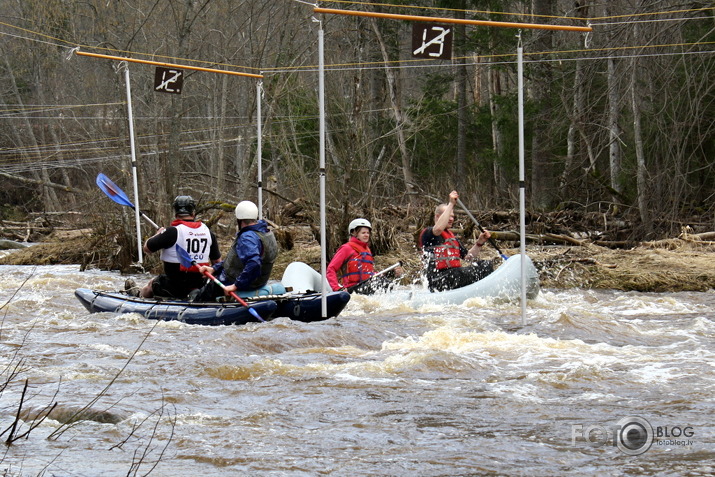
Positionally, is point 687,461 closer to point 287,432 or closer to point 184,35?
point 287,432

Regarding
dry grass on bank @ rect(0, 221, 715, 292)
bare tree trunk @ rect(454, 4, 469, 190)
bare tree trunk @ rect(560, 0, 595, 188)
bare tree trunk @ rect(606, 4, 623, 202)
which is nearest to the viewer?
dry grass on bank @ rect(0, 221, 715, 292)

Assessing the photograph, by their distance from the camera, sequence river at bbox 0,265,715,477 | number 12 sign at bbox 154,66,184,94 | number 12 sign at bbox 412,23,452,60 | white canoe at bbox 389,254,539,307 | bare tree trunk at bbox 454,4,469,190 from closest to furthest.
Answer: river at bbox 0,265,715,477, number 12 sign at bbox 412,23,452,60, white canoe at bbox 389,254,539,307, number 12 sign at bbox 154,66,184,94, bare tree trunk at bbox 454,4,469,190

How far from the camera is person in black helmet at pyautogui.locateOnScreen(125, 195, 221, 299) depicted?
1020 centimetres

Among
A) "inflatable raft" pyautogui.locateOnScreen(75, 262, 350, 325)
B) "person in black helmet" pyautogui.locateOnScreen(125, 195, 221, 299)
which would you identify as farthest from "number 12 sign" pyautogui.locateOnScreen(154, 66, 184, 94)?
"inflatable raft" pyautogui.locateOnScreen(75, 262, 350, 325)

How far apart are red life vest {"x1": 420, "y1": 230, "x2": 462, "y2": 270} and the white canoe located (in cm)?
44

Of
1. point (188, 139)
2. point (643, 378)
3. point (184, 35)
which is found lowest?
point (643, 378)

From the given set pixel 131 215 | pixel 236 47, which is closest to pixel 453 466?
pixel 131 215

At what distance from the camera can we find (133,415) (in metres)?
5.97

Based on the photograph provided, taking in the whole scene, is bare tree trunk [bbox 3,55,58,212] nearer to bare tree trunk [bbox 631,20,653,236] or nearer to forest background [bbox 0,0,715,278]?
forest background [bbox 0,0,715,278]

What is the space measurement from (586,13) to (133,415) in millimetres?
17930

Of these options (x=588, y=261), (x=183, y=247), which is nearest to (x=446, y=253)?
(x=183, y=247)

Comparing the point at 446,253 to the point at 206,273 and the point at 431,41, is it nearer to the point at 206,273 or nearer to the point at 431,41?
the point at 431,41

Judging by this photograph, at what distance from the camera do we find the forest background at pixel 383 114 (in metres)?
16.6

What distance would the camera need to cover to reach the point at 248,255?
9.78 meters
